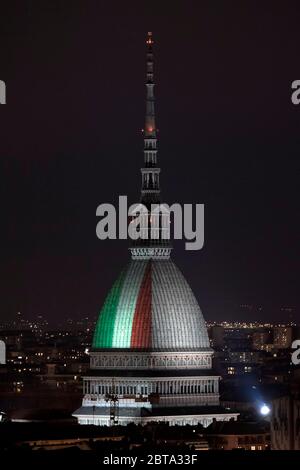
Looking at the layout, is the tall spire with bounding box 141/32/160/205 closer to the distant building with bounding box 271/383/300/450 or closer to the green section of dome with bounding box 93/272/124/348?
the green section of dome with bounding box 93/272/124/348

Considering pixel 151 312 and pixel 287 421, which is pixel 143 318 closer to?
pixel 151 312

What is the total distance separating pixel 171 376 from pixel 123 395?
2125 mm

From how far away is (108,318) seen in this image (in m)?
175

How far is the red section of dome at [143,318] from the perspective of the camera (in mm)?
173625

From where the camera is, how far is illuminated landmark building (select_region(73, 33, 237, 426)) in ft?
569

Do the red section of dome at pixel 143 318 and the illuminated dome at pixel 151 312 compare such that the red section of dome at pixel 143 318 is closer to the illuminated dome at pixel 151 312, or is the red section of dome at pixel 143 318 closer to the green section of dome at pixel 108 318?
the illuminated dome at pixel 151 312

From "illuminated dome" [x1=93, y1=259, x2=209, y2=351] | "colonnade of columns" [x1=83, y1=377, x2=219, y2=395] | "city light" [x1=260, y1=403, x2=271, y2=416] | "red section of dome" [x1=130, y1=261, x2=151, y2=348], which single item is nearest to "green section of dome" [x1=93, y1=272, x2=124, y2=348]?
"illuminated dome" [x1=93, y1=259, x2=209, y2=351]

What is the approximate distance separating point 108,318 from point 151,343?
2034mm

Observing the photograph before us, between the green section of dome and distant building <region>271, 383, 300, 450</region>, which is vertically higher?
the green section of dome

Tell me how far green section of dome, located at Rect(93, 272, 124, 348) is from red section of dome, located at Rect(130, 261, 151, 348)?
92 cm

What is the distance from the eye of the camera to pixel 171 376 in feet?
573

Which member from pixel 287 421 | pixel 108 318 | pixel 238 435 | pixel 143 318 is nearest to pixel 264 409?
pixel 143 318

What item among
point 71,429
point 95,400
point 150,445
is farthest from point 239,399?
point 150,445

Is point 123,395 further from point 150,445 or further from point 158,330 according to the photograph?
point 150,445
